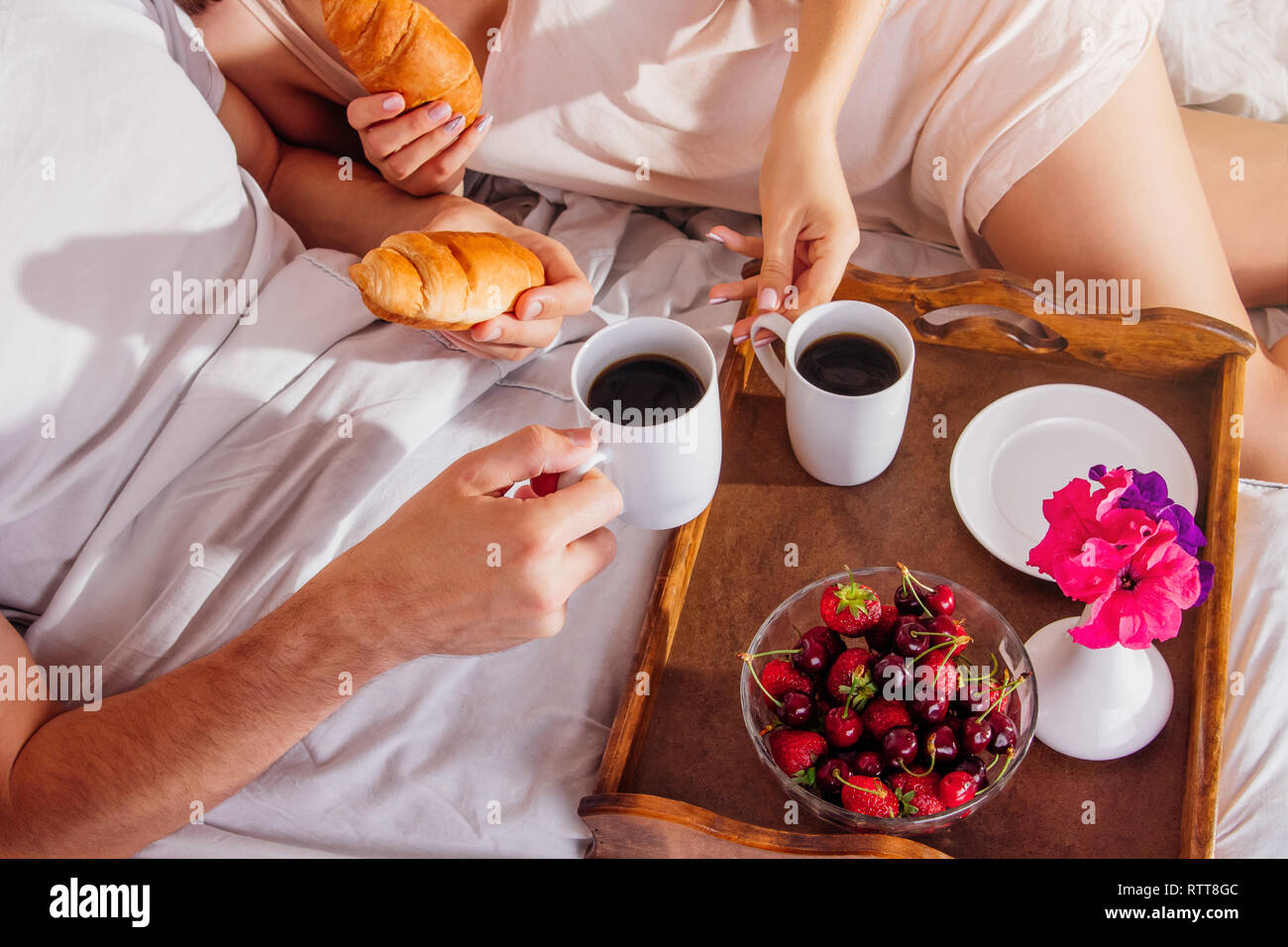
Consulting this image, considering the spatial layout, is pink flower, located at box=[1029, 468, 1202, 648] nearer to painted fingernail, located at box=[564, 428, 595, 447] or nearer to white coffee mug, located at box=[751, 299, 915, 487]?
white coffee mug, located at box=[751, 299, 915, 487]

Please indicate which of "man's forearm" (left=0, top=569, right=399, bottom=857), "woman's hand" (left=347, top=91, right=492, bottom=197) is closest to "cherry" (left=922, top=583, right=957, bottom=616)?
"man's forearm" (left=0, top=569, right=399, bottom=857)

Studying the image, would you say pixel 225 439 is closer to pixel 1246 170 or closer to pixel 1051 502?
pixel 1051 502

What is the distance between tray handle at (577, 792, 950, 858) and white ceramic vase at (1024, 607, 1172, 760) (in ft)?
0.49

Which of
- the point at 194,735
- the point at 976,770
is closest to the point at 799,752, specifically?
the point at 976,770

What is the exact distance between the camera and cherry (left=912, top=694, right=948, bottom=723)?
720mm

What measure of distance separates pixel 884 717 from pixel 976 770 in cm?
8

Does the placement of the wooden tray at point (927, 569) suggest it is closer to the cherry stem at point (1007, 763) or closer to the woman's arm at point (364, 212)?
the cherry stem at point (1007, 763)

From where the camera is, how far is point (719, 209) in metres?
1.43

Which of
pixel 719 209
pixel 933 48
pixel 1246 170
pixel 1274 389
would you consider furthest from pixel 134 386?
pixel 1246 170

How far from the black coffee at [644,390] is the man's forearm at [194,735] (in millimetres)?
276

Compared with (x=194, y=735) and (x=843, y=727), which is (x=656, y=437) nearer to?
(x=843, y=727)

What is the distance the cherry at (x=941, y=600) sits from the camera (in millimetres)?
777

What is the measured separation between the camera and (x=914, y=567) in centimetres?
89

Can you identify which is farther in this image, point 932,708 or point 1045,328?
point 1045,328
